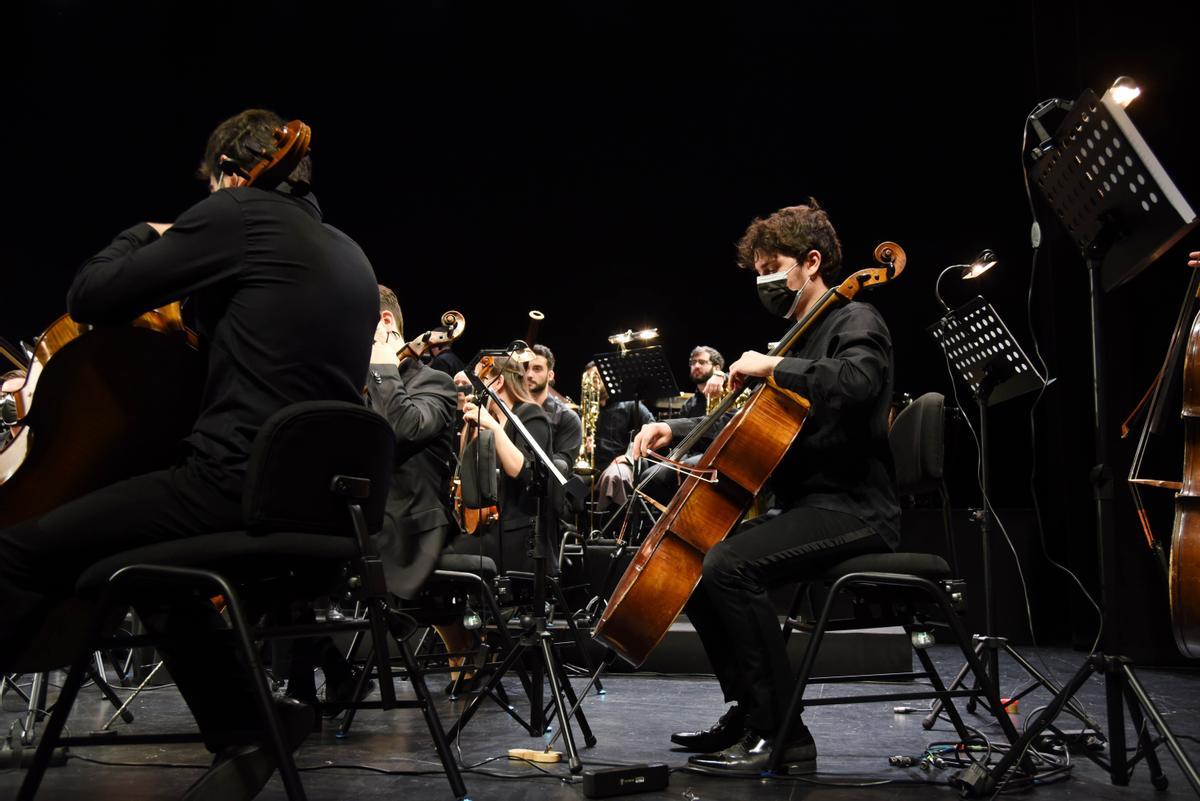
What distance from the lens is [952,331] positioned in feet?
12.3

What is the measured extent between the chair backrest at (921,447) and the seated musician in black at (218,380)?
6.08ft

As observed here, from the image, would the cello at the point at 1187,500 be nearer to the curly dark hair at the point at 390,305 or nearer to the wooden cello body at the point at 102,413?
the wooden cello body at the point at 102,413

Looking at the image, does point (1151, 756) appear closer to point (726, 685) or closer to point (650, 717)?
point (726, 685)

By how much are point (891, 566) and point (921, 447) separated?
2.16 ft

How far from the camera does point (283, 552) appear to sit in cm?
170

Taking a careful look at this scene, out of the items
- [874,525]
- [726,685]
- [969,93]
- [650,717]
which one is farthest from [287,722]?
[969,93]

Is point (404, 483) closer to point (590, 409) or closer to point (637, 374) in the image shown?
point (637, 374)

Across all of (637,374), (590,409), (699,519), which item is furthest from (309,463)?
(590,409)

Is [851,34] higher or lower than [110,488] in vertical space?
higher

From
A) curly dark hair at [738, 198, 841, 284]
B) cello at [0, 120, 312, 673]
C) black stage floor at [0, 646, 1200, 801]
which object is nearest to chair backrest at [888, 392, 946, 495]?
curly dark hair at [738, 198, 841, 284]

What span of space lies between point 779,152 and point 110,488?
6.98 metres

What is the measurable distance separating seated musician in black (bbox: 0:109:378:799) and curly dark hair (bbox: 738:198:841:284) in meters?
1.40

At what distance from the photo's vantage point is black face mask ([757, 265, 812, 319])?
9.72 ft

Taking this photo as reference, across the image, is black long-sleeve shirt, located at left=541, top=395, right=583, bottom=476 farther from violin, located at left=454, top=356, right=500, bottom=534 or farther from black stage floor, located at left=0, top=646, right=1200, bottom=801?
black stage floor, located at left=0, top=646, right=1200, bottom=801
